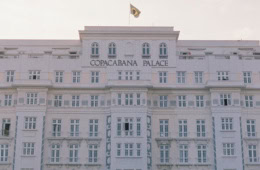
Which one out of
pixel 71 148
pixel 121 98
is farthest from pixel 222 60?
pixel 71 148

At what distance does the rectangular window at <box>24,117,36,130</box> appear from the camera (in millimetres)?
62531

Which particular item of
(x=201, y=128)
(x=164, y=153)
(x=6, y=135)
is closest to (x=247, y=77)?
(x=201, y=128)

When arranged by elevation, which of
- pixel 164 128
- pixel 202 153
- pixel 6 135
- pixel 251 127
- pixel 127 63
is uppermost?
pixel 127 63

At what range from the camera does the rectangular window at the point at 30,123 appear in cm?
6253

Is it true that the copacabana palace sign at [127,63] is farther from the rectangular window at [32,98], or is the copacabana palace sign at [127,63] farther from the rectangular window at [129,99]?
the rectangular window at [32,98]

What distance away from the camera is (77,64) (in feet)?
218

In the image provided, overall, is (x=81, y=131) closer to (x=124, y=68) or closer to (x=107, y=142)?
(x=107, y=142)

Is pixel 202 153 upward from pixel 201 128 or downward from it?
downward

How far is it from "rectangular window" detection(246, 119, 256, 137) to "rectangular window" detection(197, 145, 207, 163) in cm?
625

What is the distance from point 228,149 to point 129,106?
548 inches

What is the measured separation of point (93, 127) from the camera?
63.8m

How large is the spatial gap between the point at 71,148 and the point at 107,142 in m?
4.80

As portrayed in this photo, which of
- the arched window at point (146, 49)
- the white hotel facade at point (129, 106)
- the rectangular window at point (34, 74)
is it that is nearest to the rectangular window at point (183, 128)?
the white hotel facade at point (129, 106)

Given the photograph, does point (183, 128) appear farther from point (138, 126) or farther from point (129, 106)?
point (129, 106)
